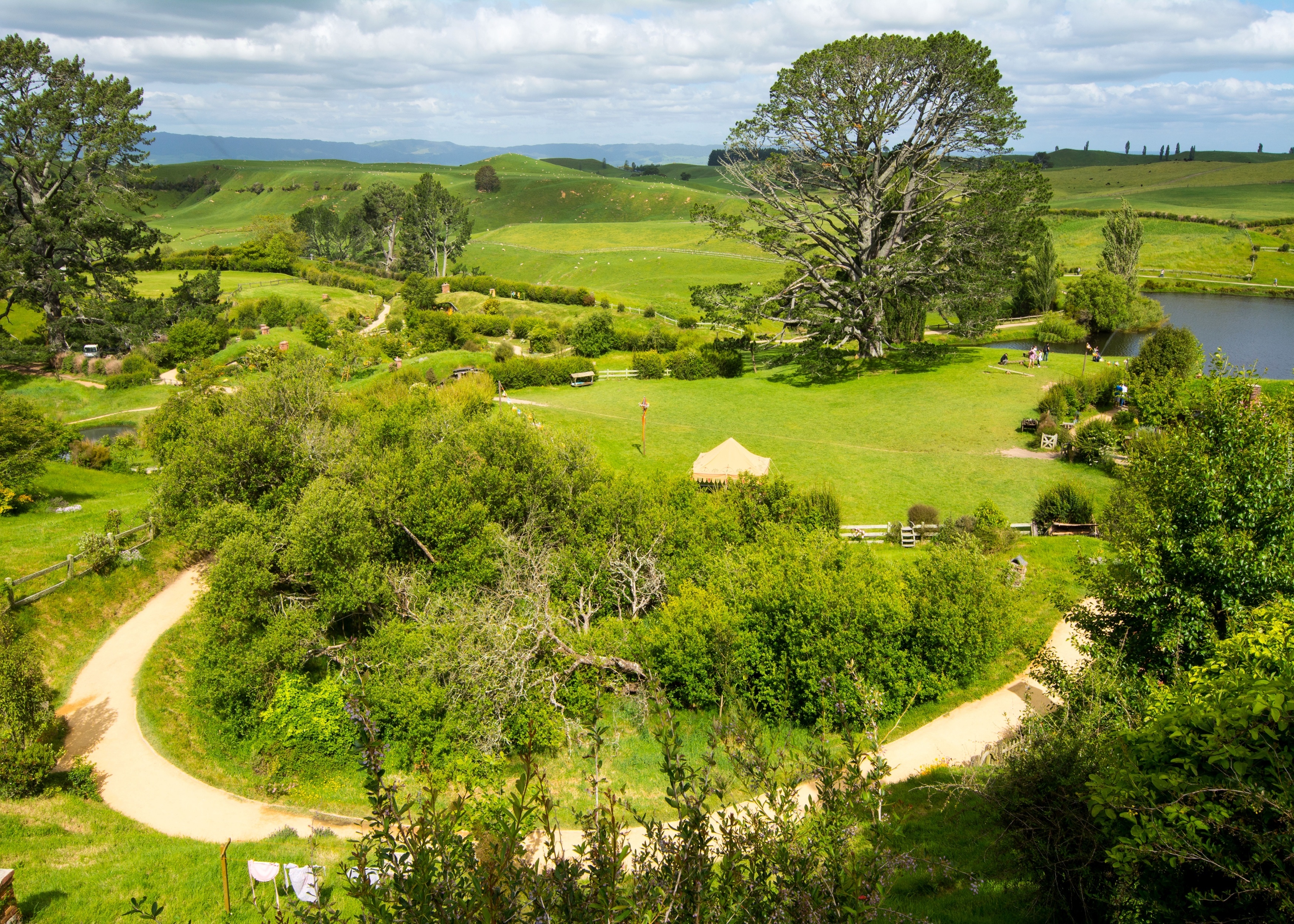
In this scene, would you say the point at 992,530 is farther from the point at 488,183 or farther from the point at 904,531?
the point at 488,183

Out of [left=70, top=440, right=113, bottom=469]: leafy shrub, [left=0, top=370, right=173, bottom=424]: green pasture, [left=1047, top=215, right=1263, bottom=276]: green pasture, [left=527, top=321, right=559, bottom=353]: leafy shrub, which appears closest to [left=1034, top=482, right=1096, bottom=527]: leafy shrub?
[left=527, top=321, right=559, bottom=353]: leafy shrub

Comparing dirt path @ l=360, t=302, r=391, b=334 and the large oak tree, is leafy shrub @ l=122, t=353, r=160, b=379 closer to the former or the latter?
dirt path @ l=360, t=302, r=391, b=334

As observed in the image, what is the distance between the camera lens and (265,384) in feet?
89.1

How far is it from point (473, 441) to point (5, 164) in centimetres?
4208

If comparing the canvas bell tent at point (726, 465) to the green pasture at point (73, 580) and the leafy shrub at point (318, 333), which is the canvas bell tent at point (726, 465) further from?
the leafy shrub at point (318, 333)

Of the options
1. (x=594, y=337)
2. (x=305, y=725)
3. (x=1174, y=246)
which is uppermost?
(x=1174, y=246)

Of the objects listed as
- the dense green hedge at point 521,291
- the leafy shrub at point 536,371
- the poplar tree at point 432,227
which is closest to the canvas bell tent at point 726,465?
the leafy shrub at point 536,371

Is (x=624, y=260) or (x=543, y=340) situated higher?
(x=624, y=260)

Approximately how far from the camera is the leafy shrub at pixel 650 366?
46094mm

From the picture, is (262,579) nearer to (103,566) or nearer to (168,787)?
(168,787)

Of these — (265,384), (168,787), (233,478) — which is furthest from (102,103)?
(168,787)

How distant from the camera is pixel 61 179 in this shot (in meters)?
47.3

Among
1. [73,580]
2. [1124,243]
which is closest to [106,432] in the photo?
[73,580]

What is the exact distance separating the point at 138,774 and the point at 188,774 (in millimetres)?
995
